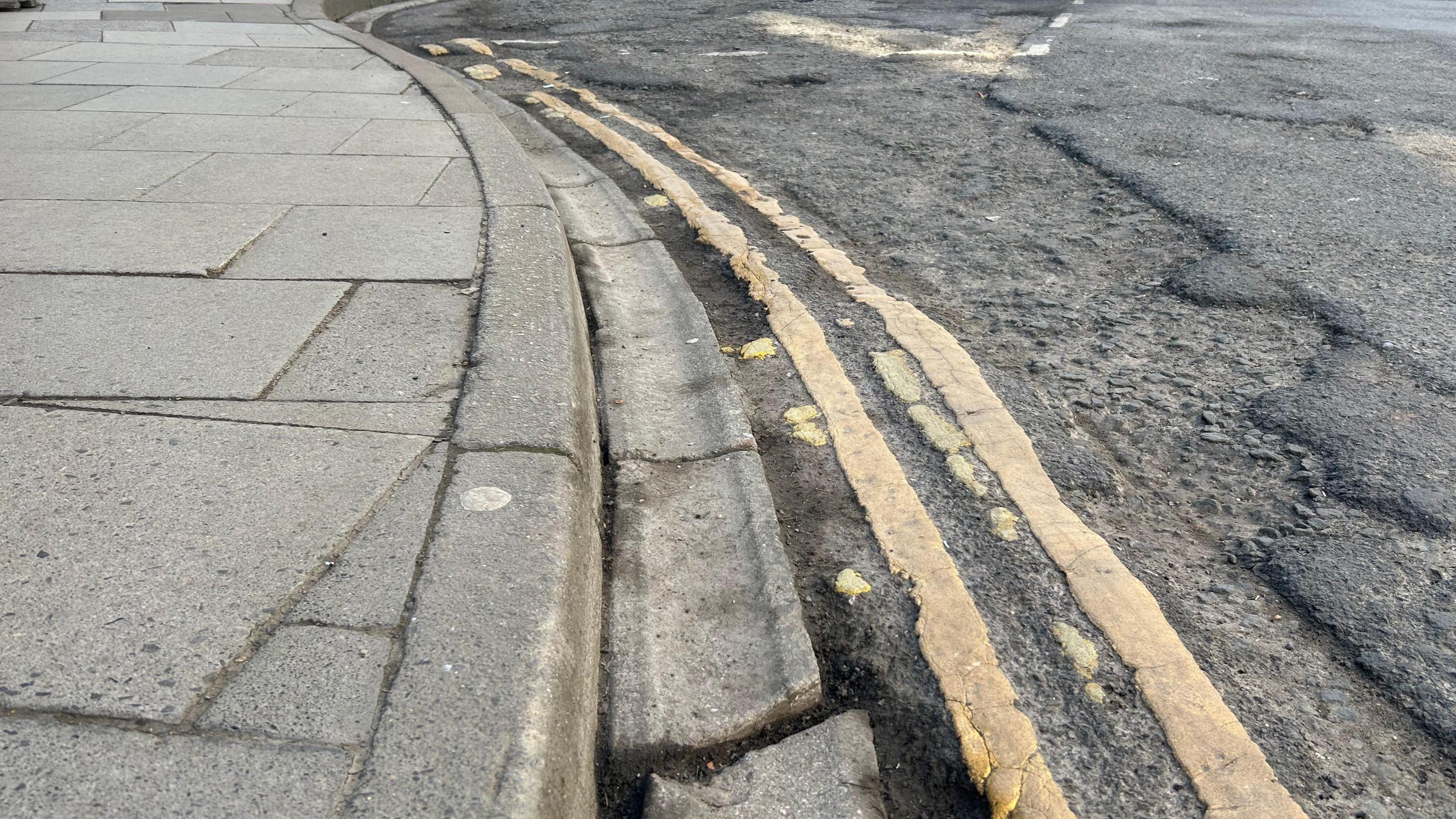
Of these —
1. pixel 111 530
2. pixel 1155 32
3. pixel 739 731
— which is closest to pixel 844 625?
pixel 739 731

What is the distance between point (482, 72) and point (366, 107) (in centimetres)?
212

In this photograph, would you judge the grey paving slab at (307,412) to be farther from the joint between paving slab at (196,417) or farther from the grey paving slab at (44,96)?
Answer: the grey paving slab at (44,96)

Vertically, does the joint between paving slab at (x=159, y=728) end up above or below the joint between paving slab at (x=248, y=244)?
below

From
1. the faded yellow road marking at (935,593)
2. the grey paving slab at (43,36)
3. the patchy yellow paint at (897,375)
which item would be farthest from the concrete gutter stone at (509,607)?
the grey paving slab at (43,36)

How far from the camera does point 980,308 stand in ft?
12.7

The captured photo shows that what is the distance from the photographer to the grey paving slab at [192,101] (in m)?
5.80

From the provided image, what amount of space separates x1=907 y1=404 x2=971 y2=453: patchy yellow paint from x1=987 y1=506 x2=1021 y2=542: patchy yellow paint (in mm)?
306

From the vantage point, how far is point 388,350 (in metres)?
2.96

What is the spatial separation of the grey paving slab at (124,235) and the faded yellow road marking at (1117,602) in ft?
7.71

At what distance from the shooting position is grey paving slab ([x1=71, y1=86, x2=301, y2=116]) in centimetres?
580

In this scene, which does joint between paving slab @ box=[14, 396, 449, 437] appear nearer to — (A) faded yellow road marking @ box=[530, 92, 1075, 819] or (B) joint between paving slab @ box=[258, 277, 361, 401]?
(B) joint between paving slab @ box=[258, 277, 361, 401]

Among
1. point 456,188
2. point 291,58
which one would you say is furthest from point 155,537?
point 291,58

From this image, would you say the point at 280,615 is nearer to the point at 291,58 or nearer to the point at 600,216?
the point at 600,216

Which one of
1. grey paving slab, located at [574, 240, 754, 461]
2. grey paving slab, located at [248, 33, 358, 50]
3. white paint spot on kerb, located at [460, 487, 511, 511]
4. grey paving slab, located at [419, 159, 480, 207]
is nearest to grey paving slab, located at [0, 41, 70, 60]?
grey paving slab, located at [248, 33, 358, 50]
